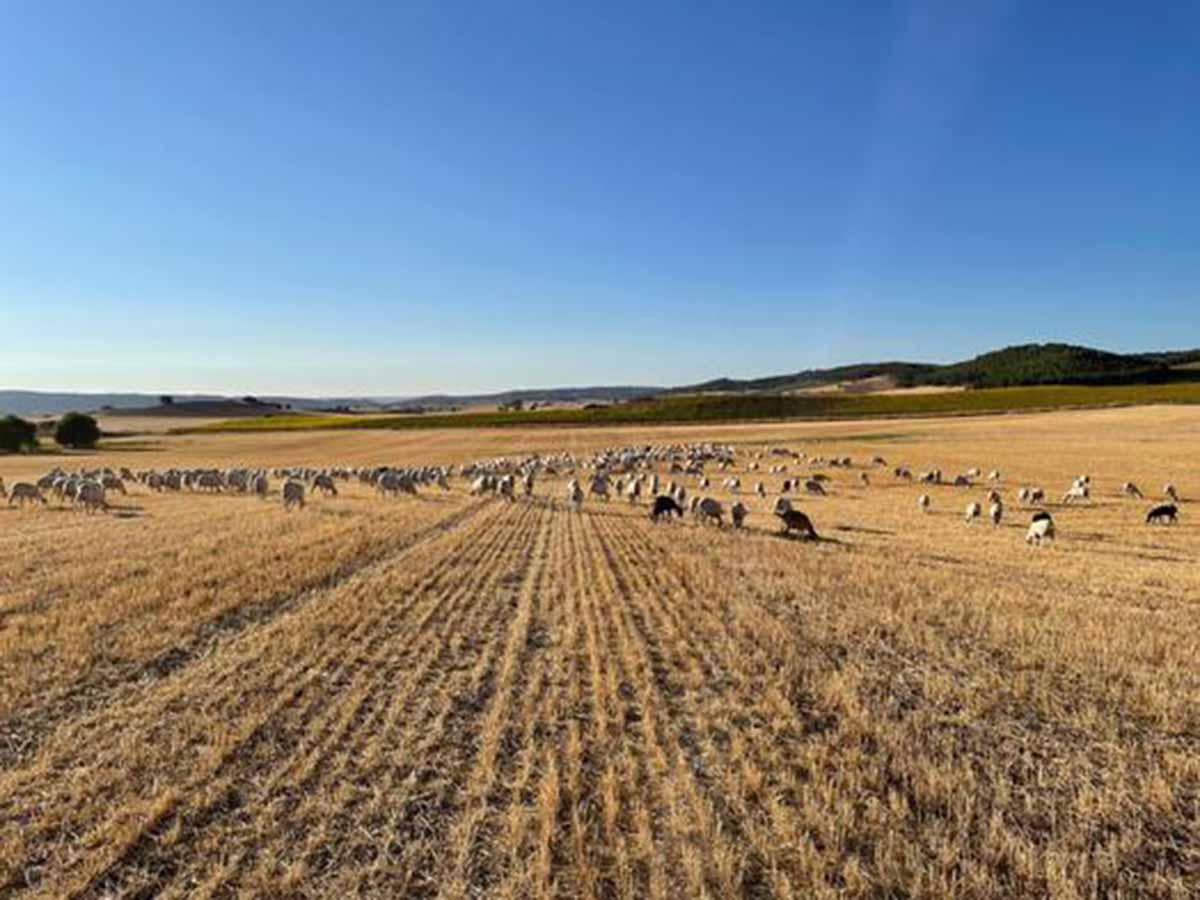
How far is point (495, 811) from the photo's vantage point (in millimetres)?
6871

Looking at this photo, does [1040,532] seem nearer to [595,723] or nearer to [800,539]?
[800,539]

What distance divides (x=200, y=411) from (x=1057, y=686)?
615 feet

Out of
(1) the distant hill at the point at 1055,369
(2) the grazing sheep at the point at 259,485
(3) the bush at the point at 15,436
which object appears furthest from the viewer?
(1) the distant hill at the point at 1055,369

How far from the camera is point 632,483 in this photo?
3597 cm

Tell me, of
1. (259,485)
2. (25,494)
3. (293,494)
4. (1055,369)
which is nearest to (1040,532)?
(293,494)

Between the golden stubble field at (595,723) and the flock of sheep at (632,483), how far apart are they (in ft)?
27.9

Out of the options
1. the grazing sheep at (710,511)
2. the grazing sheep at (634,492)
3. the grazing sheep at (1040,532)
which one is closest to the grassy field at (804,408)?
the grazing sheep at (634,492)

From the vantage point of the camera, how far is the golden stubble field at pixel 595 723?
6102 millimetres

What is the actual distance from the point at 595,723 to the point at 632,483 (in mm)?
27252

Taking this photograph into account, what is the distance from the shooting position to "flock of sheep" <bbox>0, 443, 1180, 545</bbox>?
27580 millimetres

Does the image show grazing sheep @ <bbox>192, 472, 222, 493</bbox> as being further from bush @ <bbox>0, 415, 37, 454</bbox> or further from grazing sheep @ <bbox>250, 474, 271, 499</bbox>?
bush @ <bbox>0, 415, 37, 454</bbox>

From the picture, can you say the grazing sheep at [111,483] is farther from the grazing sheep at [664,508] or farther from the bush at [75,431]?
the bush at [75,431]

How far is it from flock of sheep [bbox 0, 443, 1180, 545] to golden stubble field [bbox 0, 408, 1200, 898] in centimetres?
850

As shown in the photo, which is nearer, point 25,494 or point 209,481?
point 25,494
